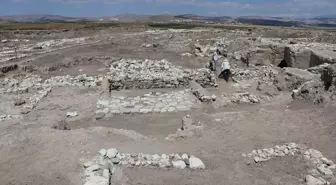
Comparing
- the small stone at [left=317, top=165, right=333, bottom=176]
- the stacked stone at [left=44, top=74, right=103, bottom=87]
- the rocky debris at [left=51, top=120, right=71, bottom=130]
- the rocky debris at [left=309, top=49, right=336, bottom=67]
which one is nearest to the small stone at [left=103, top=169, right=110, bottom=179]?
the rocky debris at [left=51, top=120, right=71, bottom=130]

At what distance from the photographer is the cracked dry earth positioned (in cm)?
608

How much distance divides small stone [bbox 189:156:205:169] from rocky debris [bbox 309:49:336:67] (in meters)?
9.68

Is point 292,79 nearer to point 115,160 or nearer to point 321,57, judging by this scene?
point 321,57

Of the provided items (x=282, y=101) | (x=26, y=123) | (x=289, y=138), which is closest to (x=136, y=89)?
(x=26, y=123)

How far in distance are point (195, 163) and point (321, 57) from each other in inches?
415

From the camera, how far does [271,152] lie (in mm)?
6754

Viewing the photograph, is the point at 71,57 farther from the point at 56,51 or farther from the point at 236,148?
the point at 236,148

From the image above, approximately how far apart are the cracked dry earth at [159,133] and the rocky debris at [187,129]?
1.3 inches

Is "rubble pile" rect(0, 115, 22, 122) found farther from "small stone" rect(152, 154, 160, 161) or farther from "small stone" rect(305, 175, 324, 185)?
"small stone" rect(305, 175, 324, 185)

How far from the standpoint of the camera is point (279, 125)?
8359 mm

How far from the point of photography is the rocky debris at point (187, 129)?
7926 millimetres

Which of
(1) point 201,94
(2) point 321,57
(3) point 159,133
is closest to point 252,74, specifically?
(2) point 321,57

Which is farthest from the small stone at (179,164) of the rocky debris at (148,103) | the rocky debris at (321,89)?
the rocky debris at (321,89)

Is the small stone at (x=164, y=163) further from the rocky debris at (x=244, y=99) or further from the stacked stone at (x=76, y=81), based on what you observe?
the stacked stone at (x=76, y=81)
